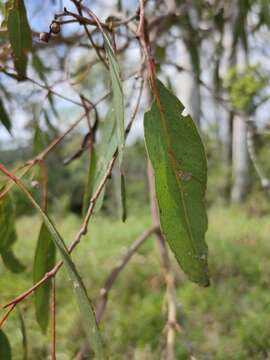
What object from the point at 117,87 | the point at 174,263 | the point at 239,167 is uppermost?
the point at 117,87

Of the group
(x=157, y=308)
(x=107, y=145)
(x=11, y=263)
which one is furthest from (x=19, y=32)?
(x=157, y=308)

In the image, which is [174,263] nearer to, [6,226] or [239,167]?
[6,226]

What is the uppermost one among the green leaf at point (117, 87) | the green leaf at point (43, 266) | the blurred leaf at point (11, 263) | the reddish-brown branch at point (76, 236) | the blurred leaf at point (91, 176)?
the green leaf at point (117, 87)

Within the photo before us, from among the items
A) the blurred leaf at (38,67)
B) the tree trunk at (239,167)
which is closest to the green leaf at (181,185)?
the blurred leaf at (38,67)

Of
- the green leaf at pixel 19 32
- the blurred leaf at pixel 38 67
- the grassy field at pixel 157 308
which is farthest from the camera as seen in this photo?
the grassy field at pixel 157 308

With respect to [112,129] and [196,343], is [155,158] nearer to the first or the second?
[112,129]

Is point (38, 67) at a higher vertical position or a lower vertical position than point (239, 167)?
higher

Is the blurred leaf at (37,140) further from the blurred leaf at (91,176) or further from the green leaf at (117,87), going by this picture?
the green leaf at (117,87)
